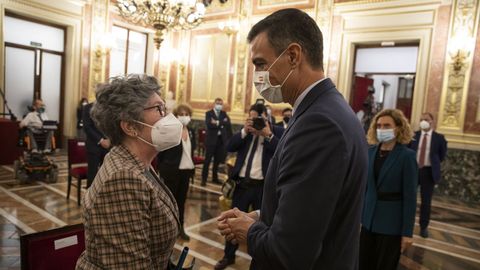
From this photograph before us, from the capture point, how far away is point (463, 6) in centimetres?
702

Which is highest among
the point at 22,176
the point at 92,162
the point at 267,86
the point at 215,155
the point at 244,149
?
the point at 267,86

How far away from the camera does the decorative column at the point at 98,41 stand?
381 inches

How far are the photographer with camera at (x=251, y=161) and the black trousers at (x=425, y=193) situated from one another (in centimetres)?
292

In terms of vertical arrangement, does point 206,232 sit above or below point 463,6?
below

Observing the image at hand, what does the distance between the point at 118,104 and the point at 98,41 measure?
9278mm

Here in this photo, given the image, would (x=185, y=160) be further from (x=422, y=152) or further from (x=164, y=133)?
(x=422, y=152)

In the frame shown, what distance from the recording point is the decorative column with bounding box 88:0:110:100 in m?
9.67

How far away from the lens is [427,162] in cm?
526

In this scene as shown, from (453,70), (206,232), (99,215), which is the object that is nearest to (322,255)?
(99,215)

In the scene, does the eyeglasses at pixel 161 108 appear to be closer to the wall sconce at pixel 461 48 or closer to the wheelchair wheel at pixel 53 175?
the wheelchair wheel at pixel 53 175

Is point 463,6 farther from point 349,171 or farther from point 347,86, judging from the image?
point 349,171

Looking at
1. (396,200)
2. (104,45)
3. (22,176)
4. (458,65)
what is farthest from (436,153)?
(104,45)

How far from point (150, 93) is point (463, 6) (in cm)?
774

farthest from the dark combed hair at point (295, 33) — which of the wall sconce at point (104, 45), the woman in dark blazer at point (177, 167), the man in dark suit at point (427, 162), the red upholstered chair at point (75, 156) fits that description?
the wall sconce at point (104, 45)
